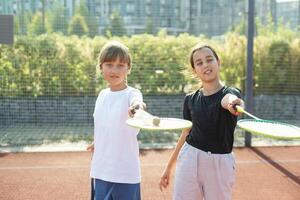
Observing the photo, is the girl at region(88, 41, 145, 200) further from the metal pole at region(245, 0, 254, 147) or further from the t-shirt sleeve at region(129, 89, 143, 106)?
the metal pole at region(245, 0, 254, 147)

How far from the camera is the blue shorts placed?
2395 mm

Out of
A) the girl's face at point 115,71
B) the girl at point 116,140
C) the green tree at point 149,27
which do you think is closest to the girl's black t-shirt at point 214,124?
the girl at point 116,140

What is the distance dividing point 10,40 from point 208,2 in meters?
3.64

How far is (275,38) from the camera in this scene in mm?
8500

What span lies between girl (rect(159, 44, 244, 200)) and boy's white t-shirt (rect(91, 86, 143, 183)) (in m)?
0.32

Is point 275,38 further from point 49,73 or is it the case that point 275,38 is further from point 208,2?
point 49,73

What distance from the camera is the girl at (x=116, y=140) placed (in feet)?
7.84

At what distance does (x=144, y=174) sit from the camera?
502cm

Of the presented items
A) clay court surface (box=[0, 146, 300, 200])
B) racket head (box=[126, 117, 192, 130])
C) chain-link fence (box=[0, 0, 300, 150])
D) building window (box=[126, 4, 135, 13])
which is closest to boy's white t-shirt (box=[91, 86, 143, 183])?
racket head (box=[126, 117, 192, 130])

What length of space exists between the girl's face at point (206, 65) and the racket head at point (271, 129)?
0.36 meters

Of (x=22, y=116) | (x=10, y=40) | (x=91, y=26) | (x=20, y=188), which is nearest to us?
(x=20, y=188)

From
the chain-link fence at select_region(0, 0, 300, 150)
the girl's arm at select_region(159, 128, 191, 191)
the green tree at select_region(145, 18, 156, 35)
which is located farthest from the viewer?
the green tree at select_region(145, 18, 156, 35)

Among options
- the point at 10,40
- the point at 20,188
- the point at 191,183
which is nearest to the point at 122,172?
the point at 191,183

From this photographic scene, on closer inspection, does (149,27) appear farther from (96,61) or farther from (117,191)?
(117,191)
